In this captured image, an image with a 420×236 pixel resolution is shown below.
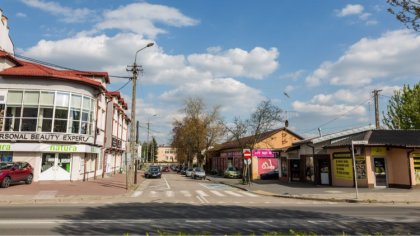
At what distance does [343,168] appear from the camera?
28.0 meters

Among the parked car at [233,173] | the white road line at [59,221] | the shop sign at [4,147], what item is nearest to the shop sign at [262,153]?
the parked car at [233,173]

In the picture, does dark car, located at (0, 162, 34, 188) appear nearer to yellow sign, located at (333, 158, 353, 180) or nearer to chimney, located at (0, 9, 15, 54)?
chimney, located at (0, 9, 15, 54)

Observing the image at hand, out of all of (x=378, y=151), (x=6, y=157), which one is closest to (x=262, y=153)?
(x=378, y=151)

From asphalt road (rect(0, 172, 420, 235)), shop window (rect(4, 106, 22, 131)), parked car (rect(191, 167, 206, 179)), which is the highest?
shop window (rect(4, 106, 22, 131))

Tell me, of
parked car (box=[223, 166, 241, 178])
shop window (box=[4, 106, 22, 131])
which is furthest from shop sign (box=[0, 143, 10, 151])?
parked car (box=[223, 166, 241, 178])

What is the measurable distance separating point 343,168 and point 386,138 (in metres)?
4.05

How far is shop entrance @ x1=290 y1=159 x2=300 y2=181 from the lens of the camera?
3516 cm

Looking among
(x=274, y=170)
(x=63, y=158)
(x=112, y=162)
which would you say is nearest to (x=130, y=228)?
(x=63, y=158)

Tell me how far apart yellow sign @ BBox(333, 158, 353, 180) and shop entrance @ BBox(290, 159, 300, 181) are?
647 centimetres

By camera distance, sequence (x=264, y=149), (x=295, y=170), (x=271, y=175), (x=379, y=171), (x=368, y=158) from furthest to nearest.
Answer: (x=264, y=149) → (x=271, y=175) → (x=295, y=170) → (x=379, y=171) → (x=368, y=158)

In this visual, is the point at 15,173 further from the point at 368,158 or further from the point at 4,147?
Result: the point at 368,158

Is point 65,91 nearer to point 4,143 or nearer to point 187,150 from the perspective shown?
point 4,143

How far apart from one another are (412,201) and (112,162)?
3876 centimetres

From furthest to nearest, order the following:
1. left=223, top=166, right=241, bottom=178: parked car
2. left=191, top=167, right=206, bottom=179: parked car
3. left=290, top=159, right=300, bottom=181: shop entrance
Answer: left=223, top=166, right=241, bottom=178: parked car → left=191, top=167, right=206, bottom=179: parked car → left=290, top=159, right=300, bottom=181: shop entrance
